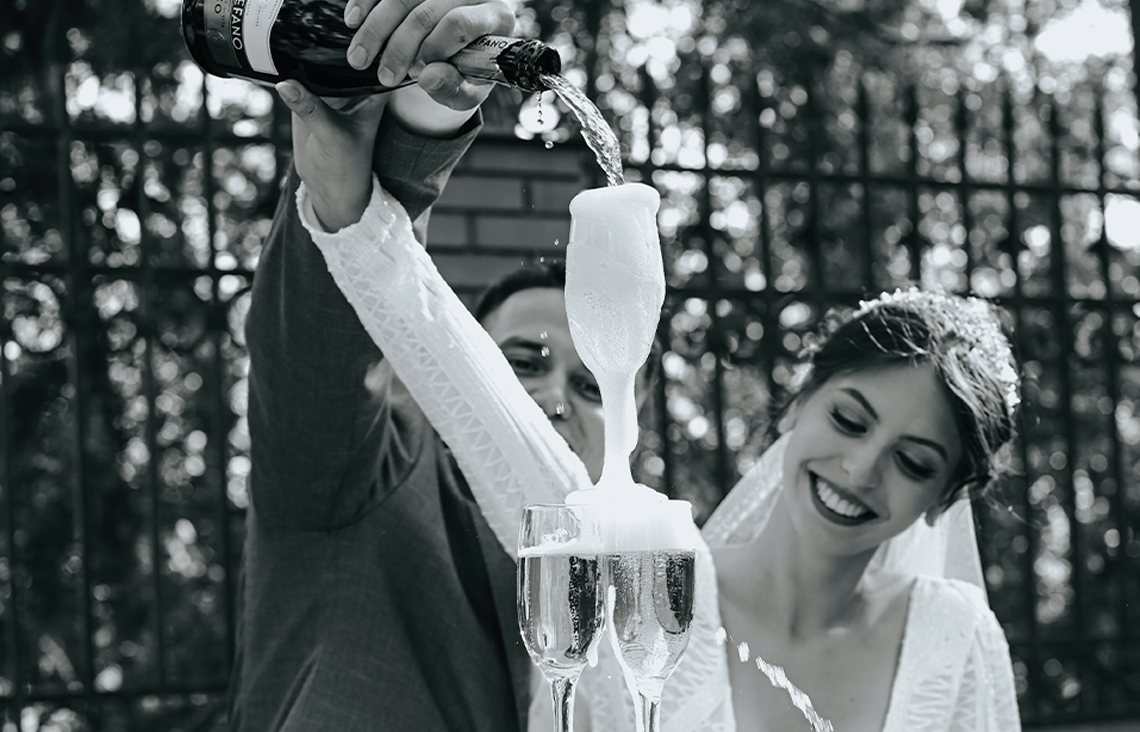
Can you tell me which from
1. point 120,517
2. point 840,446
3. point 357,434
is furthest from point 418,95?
point 120,517

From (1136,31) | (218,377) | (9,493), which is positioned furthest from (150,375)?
(1136,31)

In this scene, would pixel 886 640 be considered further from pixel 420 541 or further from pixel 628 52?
pixel 628 52

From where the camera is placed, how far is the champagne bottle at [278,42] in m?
1.99

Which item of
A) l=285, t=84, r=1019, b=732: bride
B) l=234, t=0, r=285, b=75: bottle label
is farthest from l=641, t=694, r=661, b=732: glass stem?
l=285, t=84, r=1019, b=732: bride

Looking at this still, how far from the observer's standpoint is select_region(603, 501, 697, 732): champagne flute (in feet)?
4.75

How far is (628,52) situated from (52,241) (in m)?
2.99

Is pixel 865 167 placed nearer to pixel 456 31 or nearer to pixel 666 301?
pixel 666 301

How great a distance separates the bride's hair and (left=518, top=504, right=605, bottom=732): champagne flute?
5.76 ft

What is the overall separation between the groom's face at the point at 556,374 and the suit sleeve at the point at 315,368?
0.53 m

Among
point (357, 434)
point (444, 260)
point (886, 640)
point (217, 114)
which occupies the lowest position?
point (886, 640)

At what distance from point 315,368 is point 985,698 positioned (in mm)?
1739

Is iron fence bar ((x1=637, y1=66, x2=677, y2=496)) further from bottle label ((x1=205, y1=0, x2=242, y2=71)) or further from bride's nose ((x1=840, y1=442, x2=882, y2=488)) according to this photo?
bottle label ((x1=205, y1=0, x2=242, y2=71))

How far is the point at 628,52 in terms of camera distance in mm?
7949

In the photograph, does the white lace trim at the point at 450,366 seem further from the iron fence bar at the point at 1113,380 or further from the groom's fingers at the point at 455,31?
the iron fence bar at the point at 1113,380
